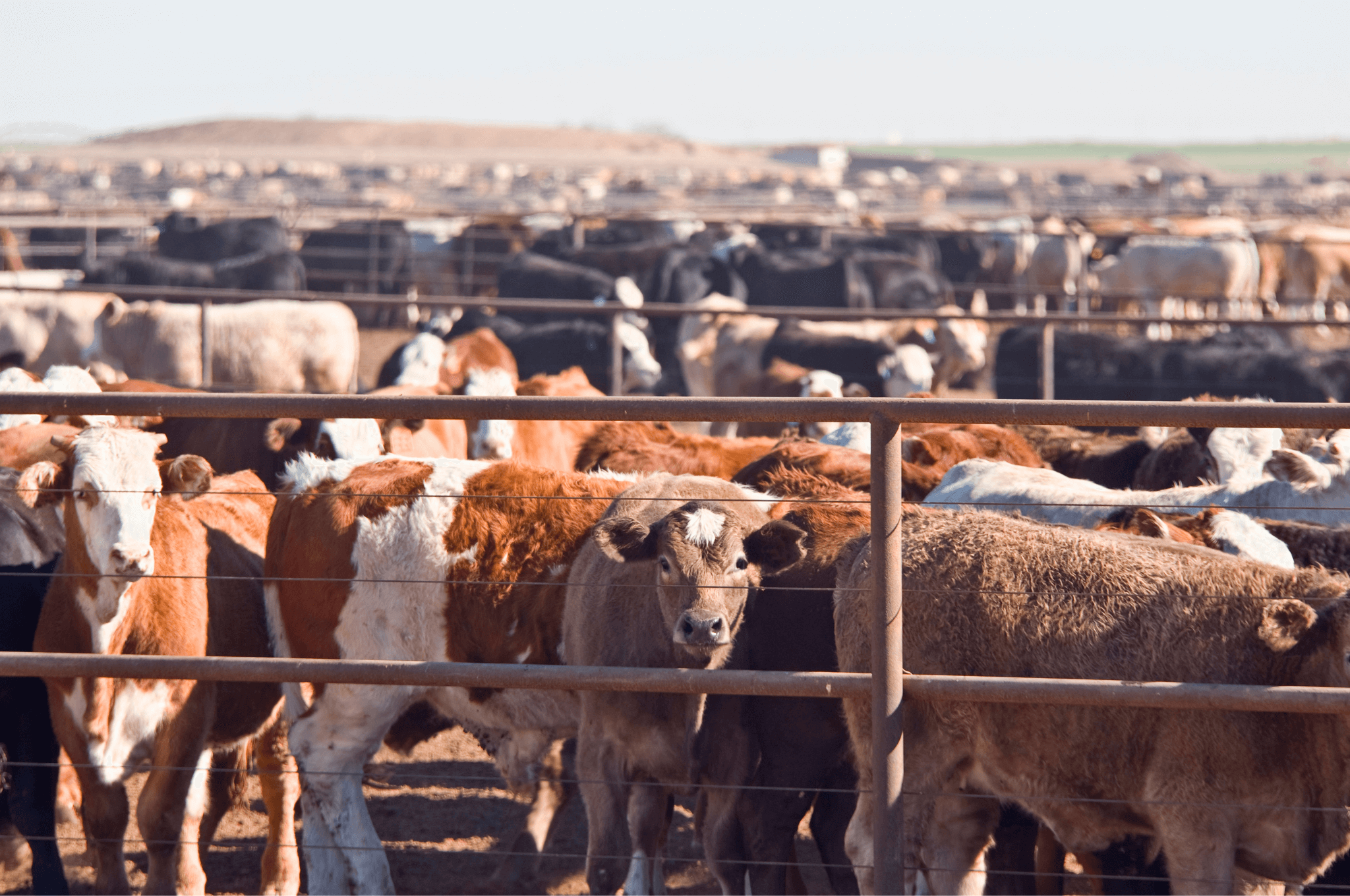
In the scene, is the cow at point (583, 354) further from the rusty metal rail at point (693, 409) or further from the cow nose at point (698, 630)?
the rusty metal rail at point (693, 409)

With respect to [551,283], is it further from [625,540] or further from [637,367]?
[625,540]

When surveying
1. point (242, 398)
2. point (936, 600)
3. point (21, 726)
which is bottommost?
point (21, 726)

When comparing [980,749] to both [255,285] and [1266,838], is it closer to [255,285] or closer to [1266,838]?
[1266,838]

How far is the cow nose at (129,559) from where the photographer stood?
3873mm

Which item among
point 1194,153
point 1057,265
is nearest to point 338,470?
point 1057,265

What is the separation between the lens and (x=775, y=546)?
152 inches

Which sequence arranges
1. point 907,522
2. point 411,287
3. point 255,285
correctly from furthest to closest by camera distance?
1. point 411,287
2. point 255,285
3. point 907,522

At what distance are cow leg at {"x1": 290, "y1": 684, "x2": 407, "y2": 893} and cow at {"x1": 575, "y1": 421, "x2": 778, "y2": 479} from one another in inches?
71.2

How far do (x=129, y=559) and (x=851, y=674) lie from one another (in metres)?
2.22

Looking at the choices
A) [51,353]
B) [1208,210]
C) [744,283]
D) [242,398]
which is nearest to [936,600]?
[242,398]

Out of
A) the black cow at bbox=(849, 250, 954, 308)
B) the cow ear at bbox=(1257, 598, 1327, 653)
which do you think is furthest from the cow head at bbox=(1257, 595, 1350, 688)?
the black cow at bbox=(849, 250, 954, 308)

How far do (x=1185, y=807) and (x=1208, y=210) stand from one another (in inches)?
1416

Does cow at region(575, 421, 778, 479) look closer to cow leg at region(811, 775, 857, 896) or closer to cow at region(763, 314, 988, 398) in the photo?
cow leg at region(811, 775, 857, 896)

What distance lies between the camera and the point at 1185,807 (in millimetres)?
3043
